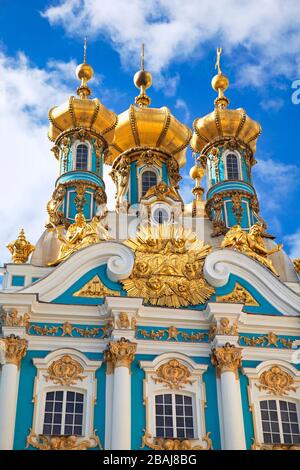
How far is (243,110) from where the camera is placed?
963 inches

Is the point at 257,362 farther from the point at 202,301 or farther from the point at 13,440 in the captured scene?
the point at 13,440

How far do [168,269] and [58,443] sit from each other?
4.44 m

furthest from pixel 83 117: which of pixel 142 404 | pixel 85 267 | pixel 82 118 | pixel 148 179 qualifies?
pixel 142 404

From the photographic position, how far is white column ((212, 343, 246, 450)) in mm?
14758

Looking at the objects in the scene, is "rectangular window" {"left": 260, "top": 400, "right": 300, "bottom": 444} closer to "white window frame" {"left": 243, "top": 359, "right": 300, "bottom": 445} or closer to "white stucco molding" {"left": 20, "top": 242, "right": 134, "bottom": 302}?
"white window frame" {"left": 243, "top": 359, "right": 300, "bottom": 445}

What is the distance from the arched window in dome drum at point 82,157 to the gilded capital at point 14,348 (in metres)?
8.37

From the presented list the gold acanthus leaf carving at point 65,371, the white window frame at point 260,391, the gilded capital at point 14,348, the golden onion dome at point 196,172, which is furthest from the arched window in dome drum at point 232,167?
the gilded capital at point 14,348

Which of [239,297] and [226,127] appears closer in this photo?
[239,297]

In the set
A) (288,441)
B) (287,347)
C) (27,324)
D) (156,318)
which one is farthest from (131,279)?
(288,441)

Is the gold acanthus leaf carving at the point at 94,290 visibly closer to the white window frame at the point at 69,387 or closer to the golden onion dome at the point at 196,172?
the white window frame at the point at 69,387

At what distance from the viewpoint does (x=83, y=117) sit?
23.5 m

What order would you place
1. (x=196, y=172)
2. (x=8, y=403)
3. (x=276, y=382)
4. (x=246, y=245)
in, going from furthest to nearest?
1. (x=196, y=172)
2. (x=246, y=245)
3. (x=276, y=382)
4. (x=8, y=403)

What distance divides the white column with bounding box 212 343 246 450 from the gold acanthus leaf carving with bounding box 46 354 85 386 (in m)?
2.73

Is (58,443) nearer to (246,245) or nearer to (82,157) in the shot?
(246,245)
